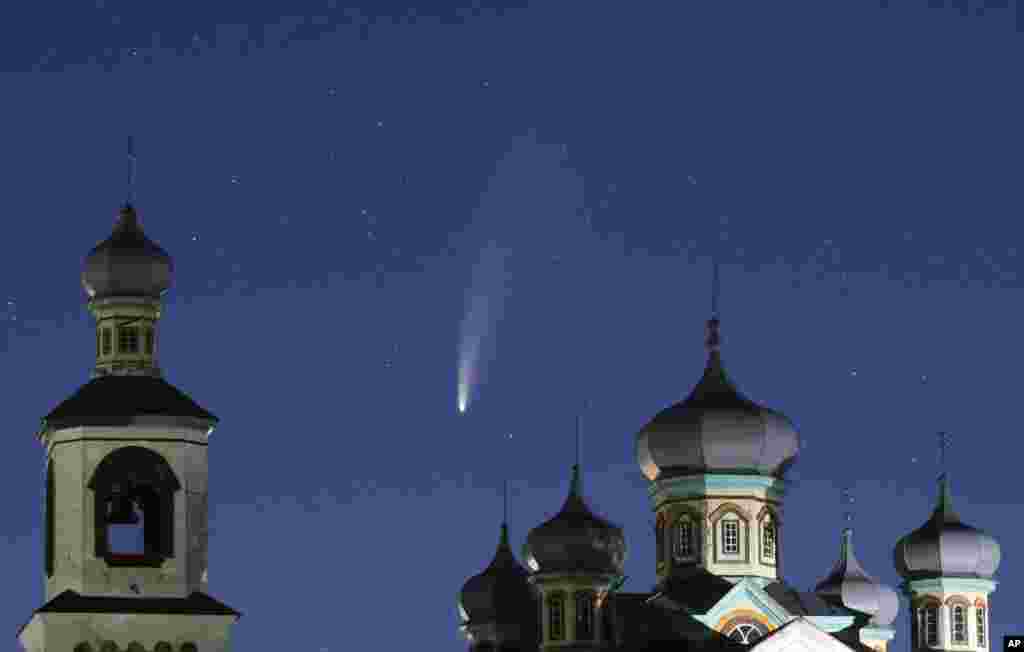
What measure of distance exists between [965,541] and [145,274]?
20408mm

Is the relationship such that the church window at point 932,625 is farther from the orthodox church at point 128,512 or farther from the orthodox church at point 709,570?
the orthodox church at point 128,512

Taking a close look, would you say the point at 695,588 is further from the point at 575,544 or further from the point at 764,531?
the point at 575,544

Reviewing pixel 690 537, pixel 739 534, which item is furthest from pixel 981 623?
pixel 690 537

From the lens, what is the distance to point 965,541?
93.2 metres

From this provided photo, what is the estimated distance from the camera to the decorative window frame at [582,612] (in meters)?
82.3

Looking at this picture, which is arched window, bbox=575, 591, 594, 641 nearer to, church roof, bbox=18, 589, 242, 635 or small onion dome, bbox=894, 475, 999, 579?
church roof, bbox=18, 589, 242, 635

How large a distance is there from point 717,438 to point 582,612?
6.87m

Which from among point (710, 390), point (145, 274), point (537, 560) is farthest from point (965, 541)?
point (145, 274)

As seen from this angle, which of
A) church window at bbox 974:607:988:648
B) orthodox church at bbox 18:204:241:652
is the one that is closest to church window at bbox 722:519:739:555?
church window at bbox 974:607:988:648

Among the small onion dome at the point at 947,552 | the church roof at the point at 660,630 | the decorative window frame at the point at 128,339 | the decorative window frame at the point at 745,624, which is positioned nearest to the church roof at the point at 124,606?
the decorative window frame at the point at 128,339

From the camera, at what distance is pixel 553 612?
82875 mm

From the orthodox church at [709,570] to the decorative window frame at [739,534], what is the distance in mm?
18

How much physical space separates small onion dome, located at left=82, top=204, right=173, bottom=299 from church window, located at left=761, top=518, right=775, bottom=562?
538 inches

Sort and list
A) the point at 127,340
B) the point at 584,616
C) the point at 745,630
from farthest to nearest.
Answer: the point at 745,630 → the point at 584,616 → the point at 127,340
